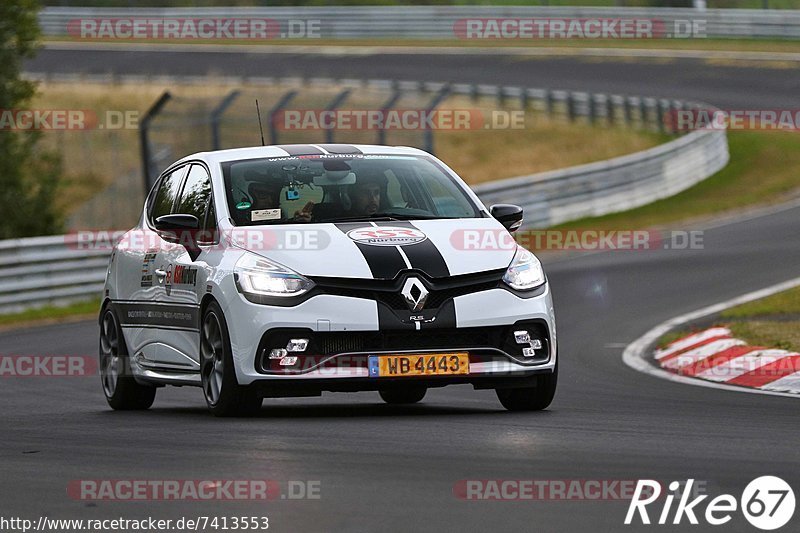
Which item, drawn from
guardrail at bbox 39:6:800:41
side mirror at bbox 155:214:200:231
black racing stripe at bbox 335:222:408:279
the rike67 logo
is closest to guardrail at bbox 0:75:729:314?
guardrail at bbox 39:6:800:41

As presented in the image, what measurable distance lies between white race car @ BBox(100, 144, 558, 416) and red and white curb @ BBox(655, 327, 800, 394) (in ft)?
7.97

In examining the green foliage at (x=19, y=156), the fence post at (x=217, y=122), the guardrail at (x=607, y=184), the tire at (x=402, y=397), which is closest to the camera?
the tire at (x=402, y=397)

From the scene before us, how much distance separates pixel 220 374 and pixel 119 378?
6.26ft

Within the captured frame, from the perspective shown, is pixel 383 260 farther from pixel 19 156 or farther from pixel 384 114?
pixel 19 156

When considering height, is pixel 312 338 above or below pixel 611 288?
above

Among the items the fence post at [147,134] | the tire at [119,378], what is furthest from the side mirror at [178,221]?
the fence post at [147,134]

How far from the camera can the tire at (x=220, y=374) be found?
948cm

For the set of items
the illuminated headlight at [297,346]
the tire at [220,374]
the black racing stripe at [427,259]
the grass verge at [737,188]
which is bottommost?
the grass verge at [737,188]

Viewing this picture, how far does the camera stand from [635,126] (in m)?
39.5

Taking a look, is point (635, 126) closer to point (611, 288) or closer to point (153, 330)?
point (611, 288)

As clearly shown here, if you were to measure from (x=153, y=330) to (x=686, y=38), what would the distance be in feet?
145

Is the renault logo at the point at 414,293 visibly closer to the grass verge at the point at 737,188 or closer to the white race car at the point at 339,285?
the white race car at the point at 339,285

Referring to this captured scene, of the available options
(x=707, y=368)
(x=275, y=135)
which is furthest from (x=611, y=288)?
(x=275, y=135)

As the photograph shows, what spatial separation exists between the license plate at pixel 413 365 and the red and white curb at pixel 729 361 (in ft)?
9.20
